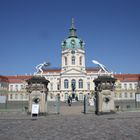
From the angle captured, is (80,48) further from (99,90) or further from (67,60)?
(99,90)

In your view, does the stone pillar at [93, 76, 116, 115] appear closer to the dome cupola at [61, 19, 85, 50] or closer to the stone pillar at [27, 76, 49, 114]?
the stone pillar at [27, 76, 49, 114]

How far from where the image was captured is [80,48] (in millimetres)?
101688

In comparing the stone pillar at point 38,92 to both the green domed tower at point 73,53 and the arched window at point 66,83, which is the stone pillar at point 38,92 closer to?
the arched window at point 66,83

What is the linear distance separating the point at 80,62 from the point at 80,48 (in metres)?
5.30

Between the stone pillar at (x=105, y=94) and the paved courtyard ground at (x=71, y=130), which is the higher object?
the stone pillar at (x=105, y=94)

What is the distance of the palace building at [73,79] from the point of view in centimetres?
9669

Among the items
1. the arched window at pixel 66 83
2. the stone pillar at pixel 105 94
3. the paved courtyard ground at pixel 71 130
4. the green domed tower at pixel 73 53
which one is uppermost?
the green domed tower at pixel 73 53

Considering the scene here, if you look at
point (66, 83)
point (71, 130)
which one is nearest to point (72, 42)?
point (66, 83)

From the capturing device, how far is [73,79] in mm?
98500

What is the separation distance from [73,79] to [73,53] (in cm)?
972

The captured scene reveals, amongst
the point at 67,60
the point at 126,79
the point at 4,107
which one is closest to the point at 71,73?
the point at 67,60

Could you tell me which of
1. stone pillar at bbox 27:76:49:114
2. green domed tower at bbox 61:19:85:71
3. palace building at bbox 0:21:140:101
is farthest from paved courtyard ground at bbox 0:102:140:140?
green domed tower at bbox 61:19:85:71

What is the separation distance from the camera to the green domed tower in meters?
99.6

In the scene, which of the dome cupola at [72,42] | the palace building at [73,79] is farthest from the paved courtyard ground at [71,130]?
the dome cupola at [72,42]
